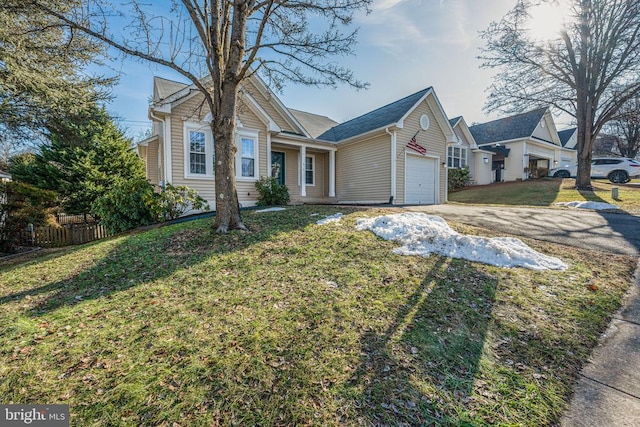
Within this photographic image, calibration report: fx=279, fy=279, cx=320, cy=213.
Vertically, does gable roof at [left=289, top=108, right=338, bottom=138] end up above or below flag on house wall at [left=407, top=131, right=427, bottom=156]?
above

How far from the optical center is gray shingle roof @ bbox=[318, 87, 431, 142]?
12.9 meters

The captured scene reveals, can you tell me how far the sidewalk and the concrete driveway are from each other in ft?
11.6

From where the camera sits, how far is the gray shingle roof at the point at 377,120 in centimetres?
1289

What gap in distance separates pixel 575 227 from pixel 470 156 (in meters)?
18.5

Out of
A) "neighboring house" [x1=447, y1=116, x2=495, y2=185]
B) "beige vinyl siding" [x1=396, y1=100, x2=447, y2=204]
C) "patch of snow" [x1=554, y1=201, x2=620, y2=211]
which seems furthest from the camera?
"neighboring house" [x1=447, y1=116, x2=495, y2=185]

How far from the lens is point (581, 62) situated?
1609 centimetres

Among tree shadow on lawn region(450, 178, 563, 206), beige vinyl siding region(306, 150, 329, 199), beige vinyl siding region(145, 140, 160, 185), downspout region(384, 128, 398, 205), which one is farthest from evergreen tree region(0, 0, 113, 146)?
tree shadow on lawn region(450, 178, 563, 206)

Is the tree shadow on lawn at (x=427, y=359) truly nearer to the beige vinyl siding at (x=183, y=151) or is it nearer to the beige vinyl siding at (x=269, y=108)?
the beige vinyl siding at (x=183, y=151)

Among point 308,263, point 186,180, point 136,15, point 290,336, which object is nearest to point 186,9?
point 136,15

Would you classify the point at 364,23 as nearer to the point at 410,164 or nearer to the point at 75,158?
the point at 410,164

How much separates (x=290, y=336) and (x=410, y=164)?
39.4ft

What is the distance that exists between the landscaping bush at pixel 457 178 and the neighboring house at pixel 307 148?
24.6 ft

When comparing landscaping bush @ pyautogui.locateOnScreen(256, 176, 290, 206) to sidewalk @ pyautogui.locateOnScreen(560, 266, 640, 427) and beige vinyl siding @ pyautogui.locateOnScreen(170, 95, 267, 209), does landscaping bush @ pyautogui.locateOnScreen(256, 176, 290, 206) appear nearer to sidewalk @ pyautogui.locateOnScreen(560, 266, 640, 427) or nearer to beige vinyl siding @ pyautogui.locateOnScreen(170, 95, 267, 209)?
beige vinyl siding @ pyautogui.locateOnScreen(170, 95, 267, 209)

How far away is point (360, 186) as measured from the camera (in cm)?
1404
